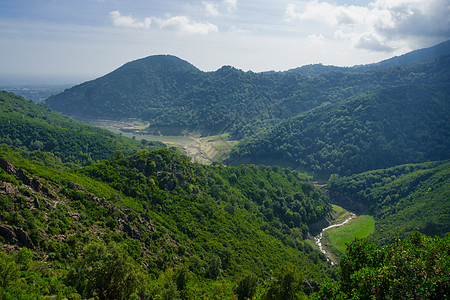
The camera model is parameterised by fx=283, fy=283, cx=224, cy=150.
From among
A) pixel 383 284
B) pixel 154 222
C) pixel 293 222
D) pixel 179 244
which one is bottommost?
pixel 293 222

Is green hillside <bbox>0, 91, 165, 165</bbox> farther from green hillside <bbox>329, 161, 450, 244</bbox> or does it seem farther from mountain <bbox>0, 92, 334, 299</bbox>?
green hillside <bbox>329, 161, 450, 244</bbox>

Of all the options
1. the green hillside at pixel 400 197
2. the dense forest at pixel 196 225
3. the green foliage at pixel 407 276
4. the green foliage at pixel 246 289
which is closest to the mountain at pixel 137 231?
the dense forest at pixel 196 225

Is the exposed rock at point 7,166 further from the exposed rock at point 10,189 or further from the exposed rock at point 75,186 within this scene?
the exposed rock at point 75,186

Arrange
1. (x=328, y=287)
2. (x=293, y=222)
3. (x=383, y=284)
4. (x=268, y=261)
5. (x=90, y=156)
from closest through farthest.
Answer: (x=383, y=284) → (x=328, y=287) → (x=268, y=261) → (x=293, y=222) → (x=90, y=156)

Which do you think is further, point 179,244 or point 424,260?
point 179,244

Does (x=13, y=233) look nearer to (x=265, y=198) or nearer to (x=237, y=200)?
(x=237, y=200)

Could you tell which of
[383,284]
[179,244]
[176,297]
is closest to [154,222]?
[179,244]

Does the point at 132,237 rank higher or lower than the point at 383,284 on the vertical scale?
lower
